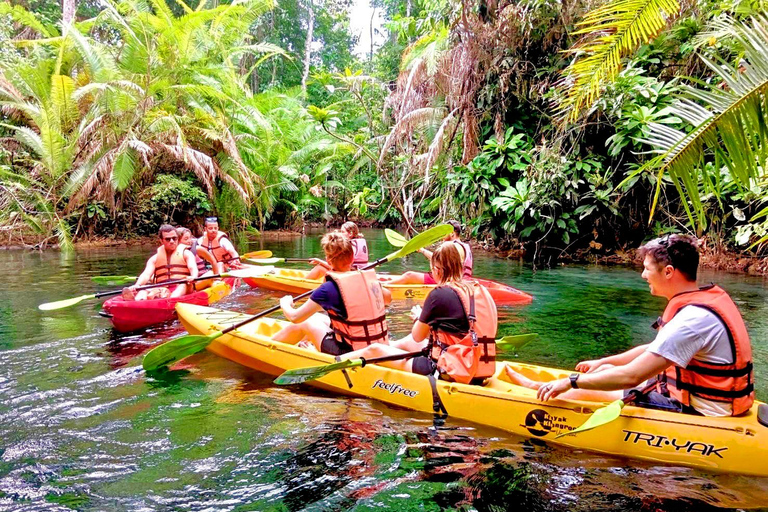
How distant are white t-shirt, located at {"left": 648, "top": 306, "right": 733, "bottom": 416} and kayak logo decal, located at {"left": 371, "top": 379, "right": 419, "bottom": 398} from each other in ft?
5.79

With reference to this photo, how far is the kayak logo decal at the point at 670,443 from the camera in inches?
118

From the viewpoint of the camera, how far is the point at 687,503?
109 inches

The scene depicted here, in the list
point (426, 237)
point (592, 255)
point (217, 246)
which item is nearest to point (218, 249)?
point (217, 246)

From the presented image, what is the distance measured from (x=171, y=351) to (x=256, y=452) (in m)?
1.81

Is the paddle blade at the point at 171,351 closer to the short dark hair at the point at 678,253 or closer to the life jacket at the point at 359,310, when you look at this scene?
the life jacket at the point at 359,310

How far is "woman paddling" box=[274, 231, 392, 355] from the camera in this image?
4262mm

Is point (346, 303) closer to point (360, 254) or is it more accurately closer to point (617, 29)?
point (617, 29)

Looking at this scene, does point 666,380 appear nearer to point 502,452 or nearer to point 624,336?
point 502,452

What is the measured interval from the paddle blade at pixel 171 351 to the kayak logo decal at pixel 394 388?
174cm

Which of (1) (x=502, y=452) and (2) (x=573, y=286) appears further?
(2) (x=573, y=286)

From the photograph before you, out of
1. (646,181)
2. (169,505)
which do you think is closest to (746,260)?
(646,181)

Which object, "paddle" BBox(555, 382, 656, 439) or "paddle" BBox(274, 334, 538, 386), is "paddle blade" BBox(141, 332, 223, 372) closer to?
"paddle" BBox(274, 334, 538, 386)

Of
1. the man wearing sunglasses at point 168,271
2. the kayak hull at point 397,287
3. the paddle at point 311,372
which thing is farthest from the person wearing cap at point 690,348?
the man wearing sunglasses at point 168,271

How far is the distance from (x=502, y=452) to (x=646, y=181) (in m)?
9.44
